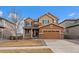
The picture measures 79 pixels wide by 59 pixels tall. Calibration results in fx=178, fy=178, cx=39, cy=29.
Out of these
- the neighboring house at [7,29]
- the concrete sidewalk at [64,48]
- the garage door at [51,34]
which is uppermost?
the neighboring house at [7,29]

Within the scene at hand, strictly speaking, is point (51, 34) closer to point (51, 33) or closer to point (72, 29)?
point (51, 33)

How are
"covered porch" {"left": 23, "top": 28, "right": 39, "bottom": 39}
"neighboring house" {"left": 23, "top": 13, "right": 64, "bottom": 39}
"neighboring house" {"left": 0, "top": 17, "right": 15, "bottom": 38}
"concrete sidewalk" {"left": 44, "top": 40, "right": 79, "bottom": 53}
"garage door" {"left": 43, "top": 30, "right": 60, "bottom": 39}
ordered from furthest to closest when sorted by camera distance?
"covered porch" {"left": 23, "top": 28, "right": 39, "bottom": 39} < "neighboring house" {"left": 23, "top": 13, "right": 64, "bottom": 39} < "garage door" {"left": 43, "top": 30, "right": 60, "bottom": 39} < "neighboring house" {"left": 0, "top": 17, "right": 15, "bottom": 38} < "concrete sidewalk" {"left": 44, "top": 40, "right": 79, "bottom": 53}

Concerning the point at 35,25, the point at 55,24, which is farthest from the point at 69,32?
the point at 35,25

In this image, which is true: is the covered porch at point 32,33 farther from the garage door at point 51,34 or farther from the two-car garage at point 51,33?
the garage door at point 51,34

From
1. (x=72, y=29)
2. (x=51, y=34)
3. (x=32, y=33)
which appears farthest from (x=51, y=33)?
(x=72, y=29)

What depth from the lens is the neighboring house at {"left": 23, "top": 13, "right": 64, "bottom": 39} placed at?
22.1 m

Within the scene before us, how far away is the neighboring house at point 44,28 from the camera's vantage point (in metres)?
22.1

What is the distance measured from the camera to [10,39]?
19266 millimetres

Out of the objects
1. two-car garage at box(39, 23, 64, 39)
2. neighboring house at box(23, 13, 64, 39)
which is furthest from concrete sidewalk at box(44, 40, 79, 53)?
two-car garage at box(39, 23, 64, 39)

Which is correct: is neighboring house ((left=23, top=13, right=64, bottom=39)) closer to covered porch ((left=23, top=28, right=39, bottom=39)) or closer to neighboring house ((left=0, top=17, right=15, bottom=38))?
covered porch ((left=23, top=28, right=39, bottom=39))

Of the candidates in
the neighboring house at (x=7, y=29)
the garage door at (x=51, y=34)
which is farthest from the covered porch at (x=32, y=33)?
the neighboring house at (x=7, y=29)
